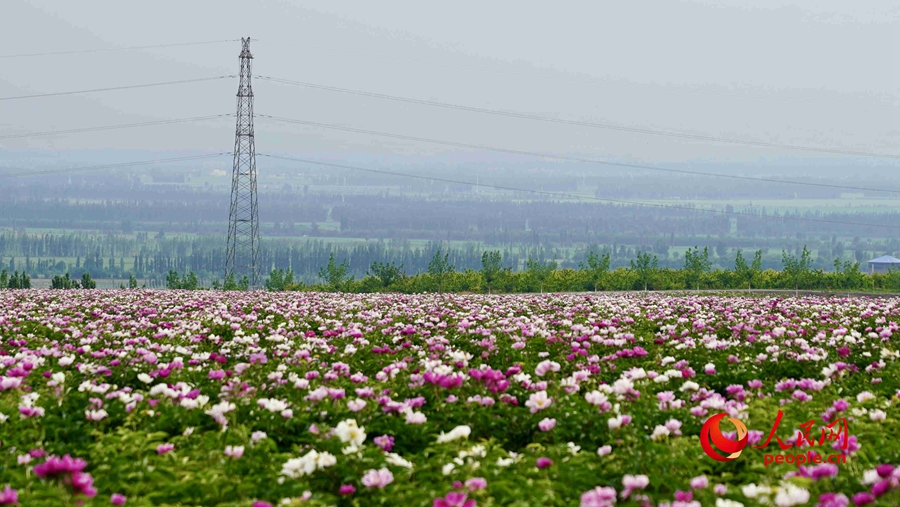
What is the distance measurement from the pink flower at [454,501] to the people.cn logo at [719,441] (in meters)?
2.28

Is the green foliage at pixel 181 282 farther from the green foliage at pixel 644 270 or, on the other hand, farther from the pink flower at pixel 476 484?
the pink flower at pixel 476 484

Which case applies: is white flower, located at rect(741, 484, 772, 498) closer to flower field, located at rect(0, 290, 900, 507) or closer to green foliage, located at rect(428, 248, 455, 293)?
flower field, located at rect(0, 290, 900, 507)

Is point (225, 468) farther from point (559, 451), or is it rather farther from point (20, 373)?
point (20, 373)

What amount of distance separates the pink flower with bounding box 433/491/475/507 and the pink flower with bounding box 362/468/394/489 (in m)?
0.62

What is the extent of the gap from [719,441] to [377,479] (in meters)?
2.68

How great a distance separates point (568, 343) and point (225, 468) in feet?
19.9

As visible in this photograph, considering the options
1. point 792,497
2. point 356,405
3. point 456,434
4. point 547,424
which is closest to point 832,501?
point 792,497

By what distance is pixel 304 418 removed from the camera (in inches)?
265

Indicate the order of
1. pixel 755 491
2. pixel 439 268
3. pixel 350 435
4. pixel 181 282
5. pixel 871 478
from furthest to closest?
pixel 181 282 → pixel 439 268 → pixel 350 435 → pixel 871 478 → pixel 755 491

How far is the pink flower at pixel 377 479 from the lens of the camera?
16.6 feet

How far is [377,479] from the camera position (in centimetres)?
509

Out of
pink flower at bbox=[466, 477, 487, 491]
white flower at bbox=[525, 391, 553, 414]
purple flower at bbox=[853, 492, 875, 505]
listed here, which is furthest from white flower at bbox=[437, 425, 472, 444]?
purple flower at bbox=[853, 492, 875, 505]

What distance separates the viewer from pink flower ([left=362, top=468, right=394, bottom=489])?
16.6 feet

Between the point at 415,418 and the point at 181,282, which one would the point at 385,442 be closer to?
the point at 415,418
